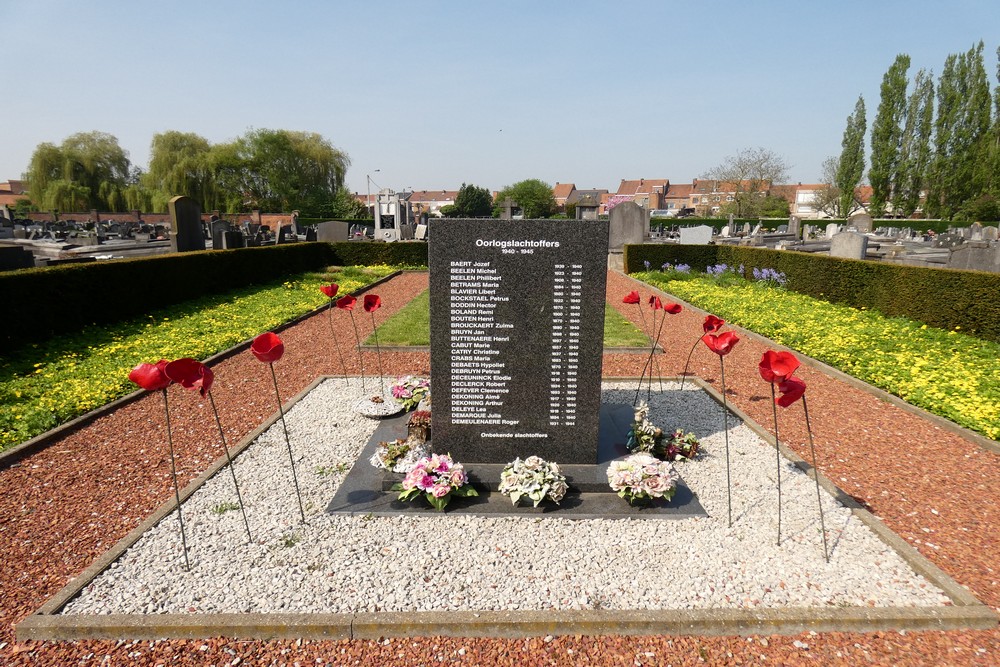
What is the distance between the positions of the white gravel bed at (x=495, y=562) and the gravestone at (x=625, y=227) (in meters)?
20.4

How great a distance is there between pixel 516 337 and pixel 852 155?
61267 mm

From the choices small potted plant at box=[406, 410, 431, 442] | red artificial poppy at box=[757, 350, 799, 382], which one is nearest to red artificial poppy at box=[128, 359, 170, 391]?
small potted plant at box=[406, 410, 431, 442]

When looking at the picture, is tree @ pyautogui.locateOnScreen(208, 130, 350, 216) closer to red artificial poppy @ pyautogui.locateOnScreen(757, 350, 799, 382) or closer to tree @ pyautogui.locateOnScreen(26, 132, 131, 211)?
tree @ pyautogui.locateOnScreen(26, 132, 131, 211)

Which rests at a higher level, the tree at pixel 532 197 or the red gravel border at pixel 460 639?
the tree at pixel 532 197

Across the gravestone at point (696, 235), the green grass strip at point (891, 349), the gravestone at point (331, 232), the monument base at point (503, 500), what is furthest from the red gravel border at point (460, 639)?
the gravestone at point (331, 232)

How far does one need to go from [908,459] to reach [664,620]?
4.01m

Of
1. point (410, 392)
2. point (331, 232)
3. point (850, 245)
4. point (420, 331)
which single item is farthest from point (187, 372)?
point (331, 232)

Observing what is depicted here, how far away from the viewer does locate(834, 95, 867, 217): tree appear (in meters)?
52.2

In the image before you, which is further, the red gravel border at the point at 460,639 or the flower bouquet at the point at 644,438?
the flower bouquet at the point at 644,438

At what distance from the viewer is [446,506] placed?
4523 mm

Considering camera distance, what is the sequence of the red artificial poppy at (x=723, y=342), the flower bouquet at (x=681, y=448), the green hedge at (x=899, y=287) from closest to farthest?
1. the red artificial poppy at (x=723, y=342)
2. the flower bouquet at (x=681, y=448)
3. the green hedge at (x=899, y=287)

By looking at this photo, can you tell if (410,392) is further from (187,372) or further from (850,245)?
(850,245)

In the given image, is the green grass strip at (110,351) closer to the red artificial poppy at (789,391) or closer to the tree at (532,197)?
the red artificial poppy at (789,391)

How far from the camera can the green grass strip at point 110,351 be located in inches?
259
